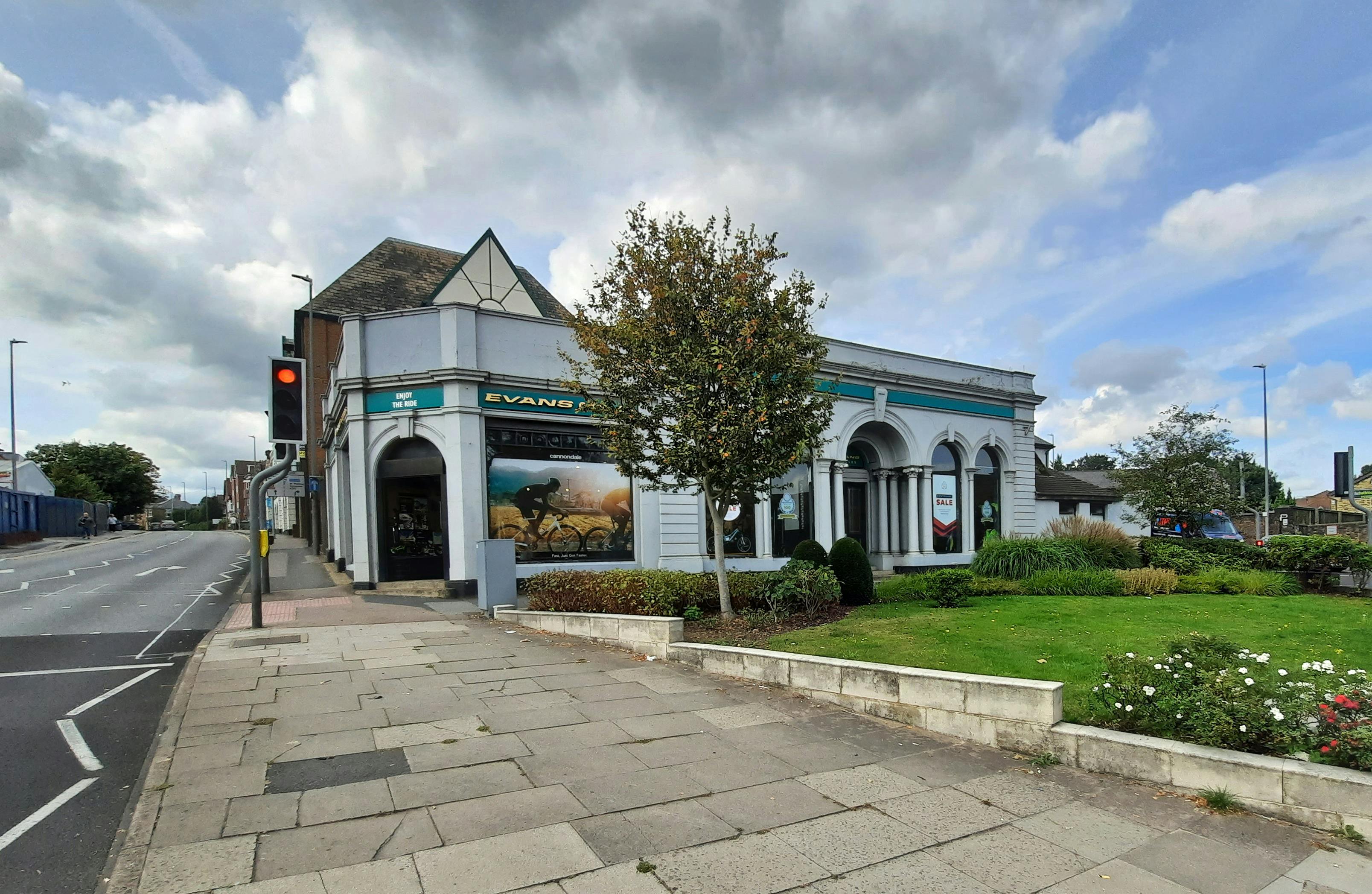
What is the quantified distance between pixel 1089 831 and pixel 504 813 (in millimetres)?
3399

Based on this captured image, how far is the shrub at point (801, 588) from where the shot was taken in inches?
422

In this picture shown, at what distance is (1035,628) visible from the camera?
949 centimetres

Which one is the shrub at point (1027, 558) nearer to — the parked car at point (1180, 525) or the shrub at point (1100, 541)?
the shrub at point (1100, 541)

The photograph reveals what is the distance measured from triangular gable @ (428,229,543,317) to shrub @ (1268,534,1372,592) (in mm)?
17783

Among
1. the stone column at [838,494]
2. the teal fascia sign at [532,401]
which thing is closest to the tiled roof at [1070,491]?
the stone column at [838,494]

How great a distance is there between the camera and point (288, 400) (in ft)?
36.0

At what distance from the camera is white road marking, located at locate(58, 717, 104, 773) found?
17.6 feet

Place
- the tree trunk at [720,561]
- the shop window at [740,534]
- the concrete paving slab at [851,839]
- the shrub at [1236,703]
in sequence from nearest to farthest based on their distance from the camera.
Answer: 1. the concrete paving slab at [851,839]
2. the shrub at [1236,703]
3. the tree trunk at [720,561]
4. the shop window at [740,534]

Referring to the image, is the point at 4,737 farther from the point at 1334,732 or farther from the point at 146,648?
the point at 1334,732

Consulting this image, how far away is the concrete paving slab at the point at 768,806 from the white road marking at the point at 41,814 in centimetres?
387

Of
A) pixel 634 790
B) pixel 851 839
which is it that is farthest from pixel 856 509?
pixel 851 839

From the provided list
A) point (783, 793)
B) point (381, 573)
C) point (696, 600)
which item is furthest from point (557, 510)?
point (783, 793)

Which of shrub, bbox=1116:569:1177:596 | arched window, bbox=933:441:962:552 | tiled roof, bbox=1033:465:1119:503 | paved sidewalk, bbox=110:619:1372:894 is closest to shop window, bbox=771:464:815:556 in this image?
arched window, bbox=933:441:962:552

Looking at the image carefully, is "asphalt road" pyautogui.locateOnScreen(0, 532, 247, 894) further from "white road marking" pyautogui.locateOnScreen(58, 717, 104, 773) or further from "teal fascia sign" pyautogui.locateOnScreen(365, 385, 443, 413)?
"teal fascia sign" pyautogui.locateOnScreen(365, 385, 443, 413)
